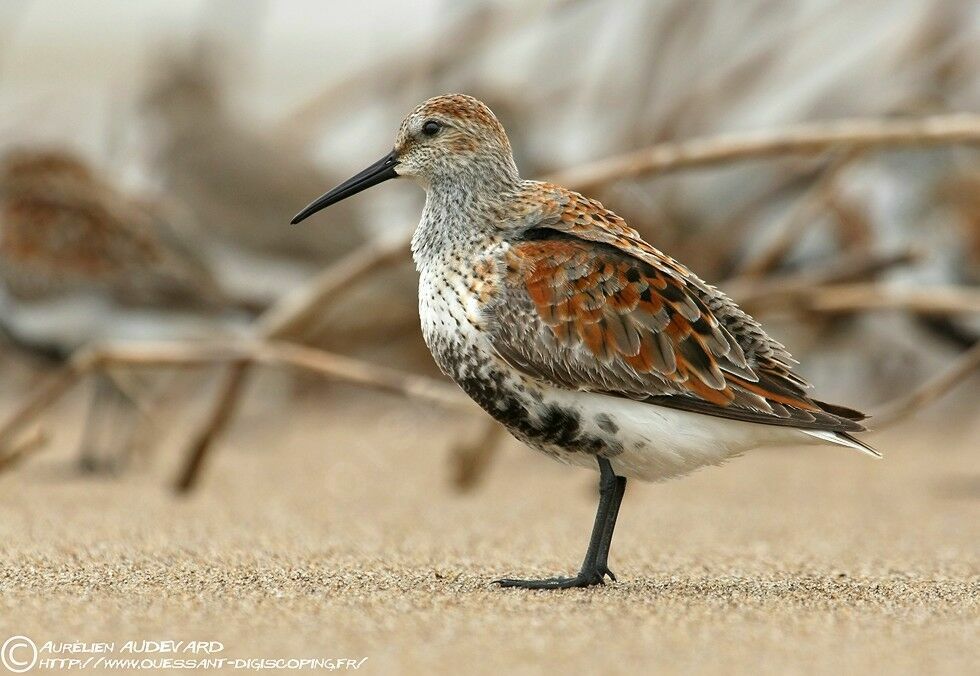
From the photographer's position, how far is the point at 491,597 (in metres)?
3.04

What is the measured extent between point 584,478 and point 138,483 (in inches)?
77.1

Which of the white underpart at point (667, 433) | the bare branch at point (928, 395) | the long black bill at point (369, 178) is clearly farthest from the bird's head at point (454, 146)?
the bare branch at point (928, 395)

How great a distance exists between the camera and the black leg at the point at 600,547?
322cm

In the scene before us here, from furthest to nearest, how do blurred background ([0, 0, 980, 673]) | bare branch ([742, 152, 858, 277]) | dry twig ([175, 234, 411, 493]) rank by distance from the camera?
bare branch ([742, 152, 858, 277]), dry twig ([175, 234, 411, 493]), blurred background ([0, 0, 980, 673])

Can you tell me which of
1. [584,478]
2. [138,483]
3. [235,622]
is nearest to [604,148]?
[584,478]

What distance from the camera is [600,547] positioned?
3316 millimetres

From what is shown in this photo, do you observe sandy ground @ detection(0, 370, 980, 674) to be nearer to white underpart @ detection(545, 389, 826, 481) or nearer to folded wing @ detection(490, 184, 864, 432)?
white underpart @ detection(545, 389, 826, 481)

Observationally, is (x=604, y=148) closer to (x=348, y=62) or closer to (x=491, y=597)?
(x=491, y=597)

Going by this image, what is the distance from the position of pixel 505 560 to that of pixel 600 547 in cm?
53

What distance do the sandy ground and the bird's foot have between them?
0.06m

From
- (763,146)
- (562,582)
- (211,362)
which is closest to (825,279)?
(763,146)

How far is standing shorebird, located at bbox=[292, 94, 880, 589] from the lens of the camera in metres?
3.28

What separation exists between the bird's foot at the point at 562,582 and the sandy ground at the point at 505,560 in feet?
0.18

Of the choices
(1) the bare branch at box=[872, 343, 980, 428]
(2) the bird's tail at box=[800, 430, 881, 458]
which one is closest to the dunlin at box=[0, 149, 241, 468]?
(1) the bare branch at box=[872, 343, 980, 428]
